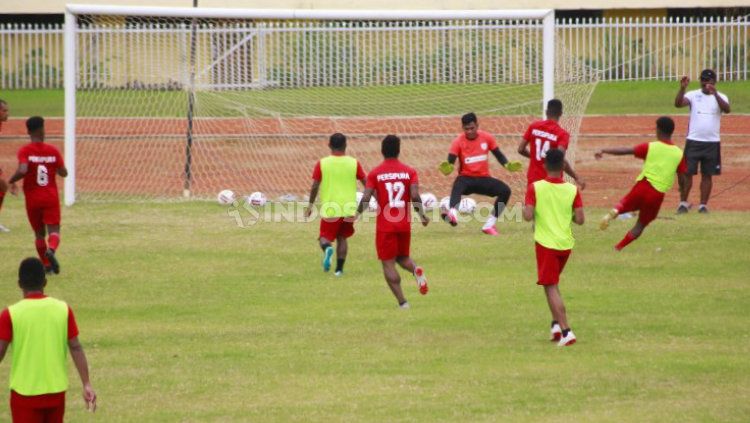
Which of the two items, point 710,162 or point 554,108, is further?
point 710,162

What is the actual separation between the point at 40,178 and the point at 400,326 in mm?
5055

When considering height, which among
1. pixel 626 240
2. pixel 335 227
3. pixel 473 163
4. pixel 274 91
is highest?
pixel 274 91

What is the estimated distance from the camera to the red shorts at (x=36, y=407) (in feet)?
25.4

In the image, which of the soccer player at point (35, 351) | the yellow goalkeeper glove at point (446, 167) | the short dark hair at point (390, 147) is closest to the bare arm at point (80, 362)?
the soccer player at point (35, 351)

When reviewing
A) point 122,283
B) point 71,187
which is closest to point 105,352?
point 122,283

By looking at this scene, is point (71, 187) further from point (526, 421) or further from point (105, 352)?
point (526, 421)

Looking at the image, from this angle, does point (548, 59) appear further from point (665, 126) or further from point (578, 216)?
point (578, 216)

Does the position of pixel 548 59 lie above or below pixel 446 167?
above

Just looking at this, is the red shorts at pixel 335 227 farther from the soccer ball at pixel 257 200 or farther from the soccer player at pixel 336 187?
the soccer ball at pixel 257 200

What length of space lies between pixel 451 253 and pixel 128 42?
32.5ft

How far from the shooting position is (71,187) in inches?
845

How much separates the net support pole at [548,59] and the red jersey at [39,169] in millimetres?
8014

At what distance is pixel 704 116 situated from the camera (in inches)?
779

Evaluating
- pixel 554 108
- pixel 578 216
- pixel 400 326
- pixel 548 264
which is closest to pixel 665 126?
pixel 554 108
